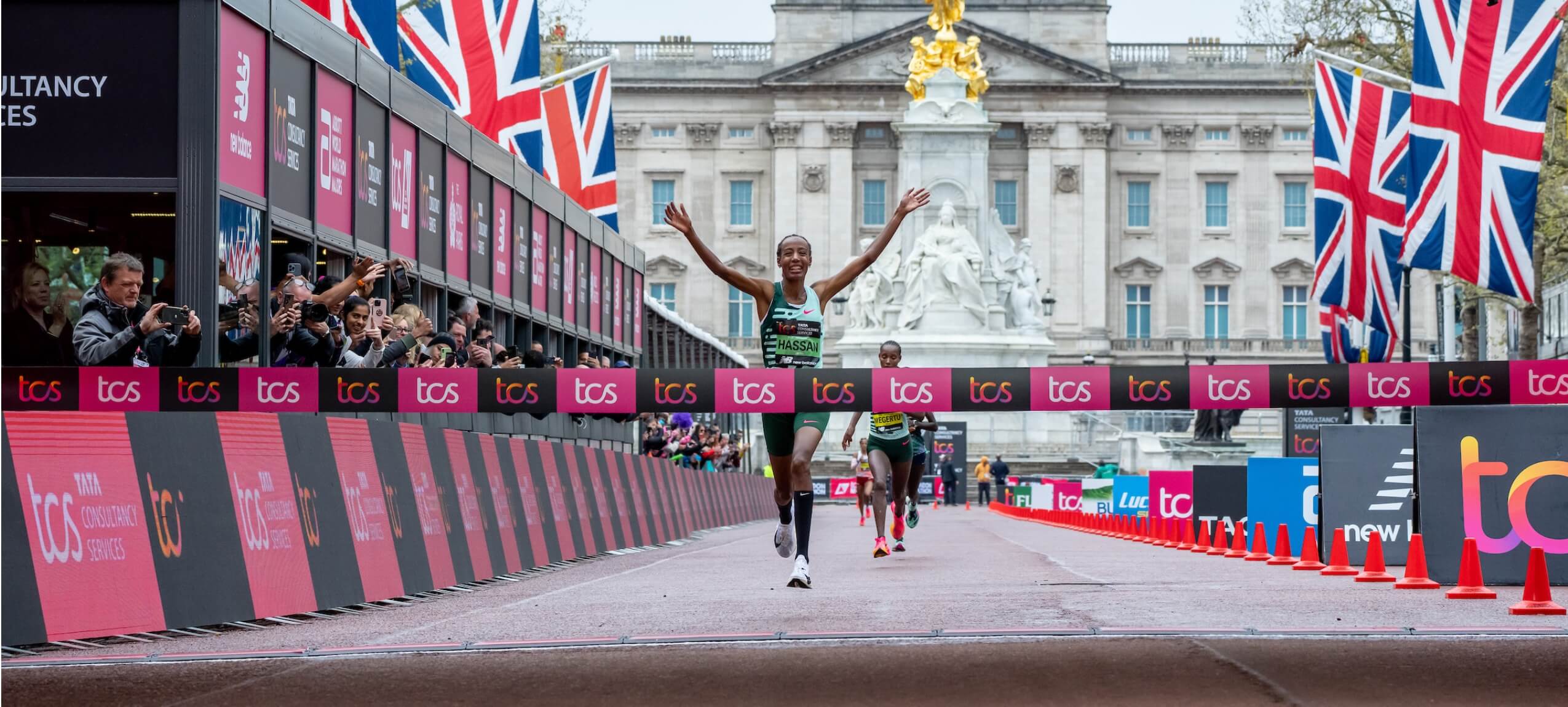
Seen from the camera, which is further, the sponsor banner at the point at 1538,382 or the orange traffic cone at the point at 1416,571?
the orange traffic cone at the point at 1416,571

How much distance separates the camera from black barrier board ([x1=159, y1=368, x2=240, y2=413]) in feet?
37.6

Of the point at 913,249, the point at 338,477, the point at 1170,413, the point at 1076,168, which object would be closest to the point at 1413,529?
the point at 338,477

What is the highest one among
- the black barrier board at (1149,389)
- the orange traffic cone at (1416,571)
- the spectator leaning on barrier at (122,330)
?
the spectator leaning on barrier at (122,330)

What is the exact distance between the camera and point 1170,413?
80.2 metres

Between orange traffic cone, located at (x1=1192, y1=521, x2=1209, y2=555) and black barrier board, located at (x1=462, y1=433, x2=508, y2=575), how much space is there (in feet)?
28.4

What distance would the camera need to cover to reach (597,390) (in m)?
11.6

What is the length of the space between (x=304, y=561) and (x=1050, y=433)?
64.5 metres

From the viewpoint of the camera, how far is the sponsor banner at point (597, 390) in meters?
11.5

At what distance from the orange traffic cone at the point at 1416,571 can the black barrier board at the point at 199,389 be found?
7.64 meters

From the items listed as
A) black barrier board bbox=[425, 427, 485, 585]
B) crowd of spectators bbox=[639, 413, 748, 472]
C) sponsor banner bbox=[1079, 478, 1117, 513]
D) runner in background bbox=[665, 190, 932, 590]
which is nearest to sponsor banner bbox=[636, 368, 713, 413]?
runner in background bbox=[665, 190, 932, 590]

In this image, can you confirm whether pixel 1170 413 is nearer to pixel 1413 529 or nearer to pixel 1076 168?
pixel 1076 168

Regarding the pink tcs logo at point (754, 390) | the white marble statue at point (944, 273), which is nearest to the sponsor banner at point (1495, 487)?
the pink tcs logo at point (754, 390)

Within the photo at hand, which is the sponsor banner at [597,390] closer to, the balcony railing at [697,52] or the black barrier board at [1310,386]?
the black barrier board at [1310,386]

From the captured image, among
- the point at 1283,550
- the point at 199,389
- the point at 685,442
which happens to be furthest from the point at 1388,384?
the point at 685,442
